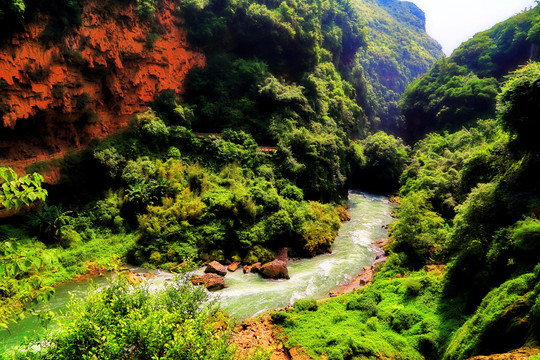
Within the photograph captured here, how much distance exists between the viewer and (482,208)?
1147 cm

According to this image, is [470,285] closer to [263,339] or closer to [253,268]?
[263,339]

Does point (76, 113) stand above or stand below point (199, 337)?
above

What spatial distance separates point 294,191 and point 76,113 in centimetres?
1683

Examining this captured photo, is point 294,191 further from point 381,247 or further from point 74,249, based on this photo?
point 74,249

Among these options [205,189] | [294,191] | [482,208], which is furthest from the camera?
[294,191]

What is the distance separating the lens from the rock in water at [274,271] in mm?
16406

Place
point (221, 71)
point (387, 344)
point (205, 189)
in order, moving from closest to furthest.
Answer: point (387, 344), point (205, 189), point (221, 71)

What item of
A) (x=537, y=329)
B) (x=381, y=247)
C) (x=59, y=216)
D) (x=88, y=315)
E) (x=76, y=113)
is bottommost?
(x=381, y=247)

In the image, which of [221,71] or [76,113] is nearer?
[76,113]

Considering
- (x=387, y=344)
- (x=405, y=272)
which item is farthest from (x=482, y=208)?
(x=387, y=344)

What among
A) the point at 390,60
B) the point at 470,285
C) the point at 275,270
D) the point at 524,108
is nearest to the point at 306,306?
the point at 275,270

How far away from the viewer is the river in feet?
40.2

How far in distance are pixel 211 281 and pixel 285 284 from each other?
420 cm

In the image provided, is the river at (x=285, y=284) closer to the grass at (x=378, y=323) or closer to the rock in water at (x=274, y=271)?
the rock in water at (x=274, y=271)
